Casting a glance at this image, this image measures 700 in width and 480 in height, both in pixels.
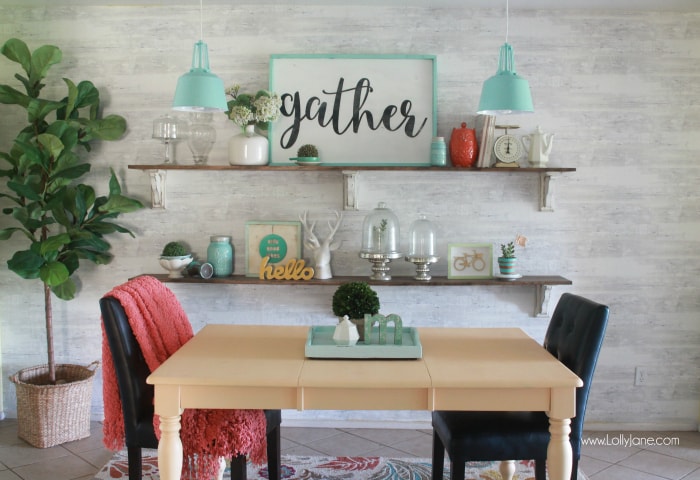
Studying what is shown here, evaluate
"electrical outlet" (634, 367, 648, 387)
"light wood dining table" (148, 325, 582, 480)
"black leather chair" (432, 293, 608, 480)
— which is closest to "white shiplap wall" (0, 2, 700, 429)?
"electrical outlet" (634, 367, 648, 387)

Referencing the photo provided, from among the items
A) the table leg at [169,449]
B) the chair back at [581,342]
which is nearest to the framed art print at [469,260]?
the chair back at [581,342]

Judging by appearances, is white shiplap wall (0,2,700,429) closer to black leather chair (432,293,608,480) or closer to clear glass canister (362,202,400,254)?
clear glass canister (362,202,400,254)

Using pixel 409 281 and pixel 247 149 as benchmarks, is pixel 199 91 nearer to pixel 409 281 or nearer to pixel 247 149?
pixel 247 149

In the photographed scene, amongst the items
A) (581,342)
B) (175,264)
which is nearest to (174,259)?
(175,264)

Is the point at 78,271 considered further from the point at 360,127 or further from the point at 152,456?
the point at 360,127

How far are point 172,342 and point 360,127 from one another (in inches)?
59.2

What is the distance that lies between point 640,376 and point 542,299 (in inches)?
27.4

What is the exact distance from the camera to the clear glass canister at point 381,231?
11.4ft

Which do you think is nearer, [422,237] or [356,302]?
[356,302]

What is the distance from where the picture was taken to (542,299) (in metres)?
3.54

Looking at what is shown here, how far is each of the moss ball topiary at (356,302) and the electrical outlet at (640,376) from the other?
6.16 ft

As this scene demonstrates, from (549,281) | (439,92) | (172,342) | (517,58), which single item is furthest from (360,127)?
(172,342)

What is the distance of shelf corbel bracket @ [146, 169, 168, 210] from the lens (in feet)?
11.5

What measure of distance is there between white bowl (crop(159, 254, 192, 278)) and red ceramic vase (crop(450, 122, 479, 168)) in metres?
1.45
